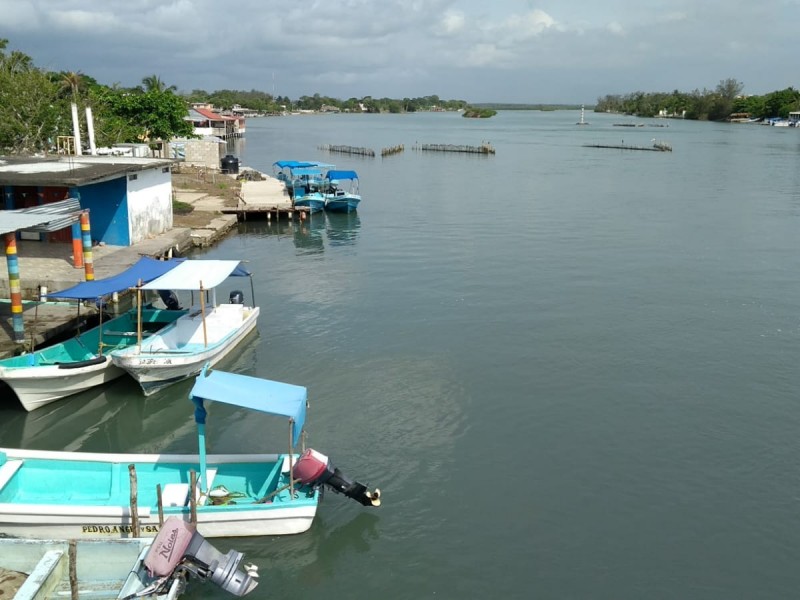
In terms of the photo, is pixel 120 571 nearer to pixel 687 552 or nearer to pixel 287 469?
pixel 287 469

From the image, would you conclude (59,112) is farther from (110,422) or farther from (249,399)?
(249,399)

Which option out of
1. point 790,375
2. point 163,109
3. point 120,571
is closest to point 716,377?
point 790,375

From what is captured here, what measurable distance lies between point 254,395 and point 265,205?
37.0 metres

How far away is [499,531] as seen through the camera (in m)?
14.4

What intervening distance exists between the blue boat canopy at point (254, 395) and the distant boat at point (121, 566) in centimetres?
266

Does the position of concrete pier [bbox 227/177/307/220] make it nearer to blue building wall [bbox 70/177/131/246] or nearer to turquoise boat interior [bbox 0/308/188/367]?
blue building wall [bbox 70/177/131/246]

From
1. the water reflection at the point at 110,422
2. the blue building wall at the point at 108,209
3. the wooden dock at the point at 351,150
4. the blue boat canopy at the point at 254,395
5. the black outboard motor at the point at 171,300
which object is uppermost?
the wooden dock at the point at 351,150

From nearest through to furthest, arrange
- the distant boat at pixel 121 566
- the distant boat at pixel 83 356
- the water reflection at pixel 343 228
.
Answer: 1. the distant boat at pixel 121 566
2. the distant boat at pixel 83 356
3. the water reflection at pixel 343 228

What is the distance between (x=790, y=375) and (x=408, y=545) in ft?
46.9

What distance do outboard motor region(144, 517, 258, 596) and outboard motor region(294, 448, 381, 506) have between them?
2.16 m

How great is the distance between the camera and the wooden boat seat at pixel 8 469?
13376 mm

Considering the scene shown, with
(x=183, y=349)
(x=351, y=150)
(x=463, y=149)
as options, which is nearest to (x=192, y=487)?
(x=183, y=349)

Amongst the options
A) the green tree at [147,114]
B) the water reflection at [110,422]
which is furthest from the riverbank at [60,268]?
the green tree at [147,114]

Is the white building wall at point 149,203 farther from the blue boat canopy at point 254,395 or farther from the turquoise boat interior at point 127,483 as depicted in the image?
the blue boat canopy at point 254,395
